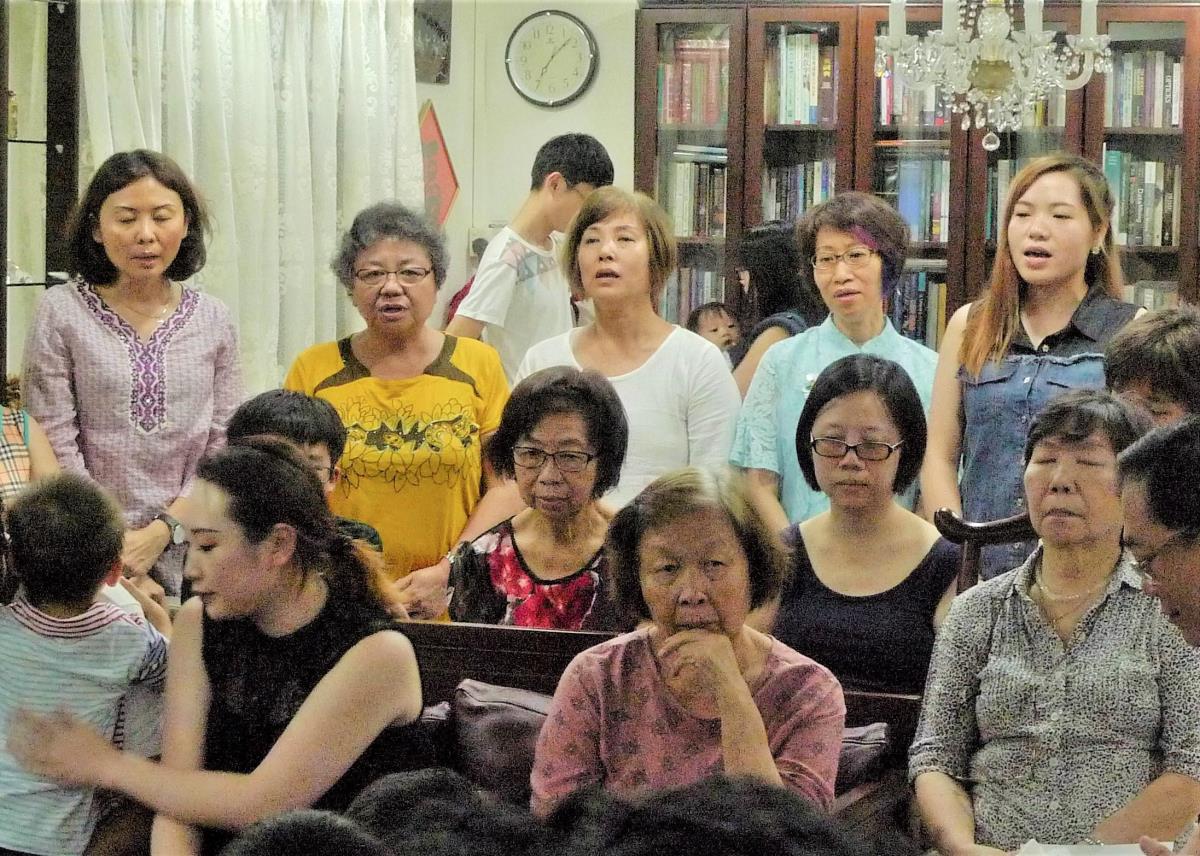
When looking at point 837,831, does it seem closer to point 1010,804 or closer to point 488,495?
point 1010,804

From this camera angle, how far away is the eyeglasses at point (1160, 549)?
1.39m

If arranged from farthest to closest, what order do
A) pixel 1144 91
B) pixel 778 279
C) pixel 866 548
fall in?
pixel 1144 91
pixel 778 279
pixel 866 548

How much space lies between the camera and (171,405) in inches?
116

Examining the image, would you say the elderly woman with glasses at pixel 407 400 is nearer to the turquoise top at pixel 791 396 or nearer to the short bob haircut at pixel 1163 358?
the turquoise top at pixel 791 396

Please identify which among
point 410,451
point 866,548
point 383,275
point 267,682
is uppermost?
point 383,275

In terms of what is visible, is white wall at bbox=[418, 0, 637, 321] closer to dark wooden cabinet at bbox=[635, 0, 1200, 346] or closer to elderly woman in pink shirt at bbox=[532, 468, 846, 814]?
dark wooden cabinet at bbox=[635, 0, 1200, 346]

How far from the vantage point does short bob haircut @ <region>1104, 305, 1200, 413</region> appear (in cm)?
235

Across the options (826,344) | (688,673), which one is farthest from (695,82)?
(688,673)

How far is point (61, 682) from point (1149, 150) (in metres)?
4.17

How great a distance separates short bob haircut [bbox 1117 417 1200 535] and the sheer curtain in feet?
9.27

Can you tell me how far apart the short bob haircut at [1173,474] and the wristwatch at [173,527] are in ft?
6.44

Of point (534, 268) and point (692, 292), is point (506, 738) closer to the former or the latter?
point (534, 268)

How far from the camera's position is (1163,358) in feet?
7.73

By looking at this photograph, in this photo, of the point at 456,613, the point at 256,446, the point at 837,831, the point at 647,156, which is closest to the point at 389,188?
the point at 647,156
